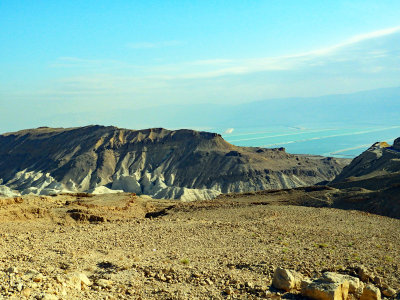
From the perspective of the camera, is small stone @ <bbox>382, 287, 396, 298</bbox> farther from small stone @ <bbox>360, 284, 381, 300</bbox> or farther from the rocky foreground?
small stone @ <bbox>360, 284, 381, 300</bbox>

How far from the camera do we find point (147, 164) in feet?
327

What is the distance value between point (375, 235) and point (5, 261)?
1565 cm

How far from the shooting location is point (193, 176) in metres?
92.7

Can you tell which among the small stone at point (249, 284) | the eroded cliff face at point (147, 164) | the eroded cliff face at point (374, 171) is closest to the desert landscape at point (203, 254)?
the small stone at point (249, 284)

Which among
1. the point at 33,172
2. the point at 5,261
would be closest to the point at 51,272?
the point at 5,261

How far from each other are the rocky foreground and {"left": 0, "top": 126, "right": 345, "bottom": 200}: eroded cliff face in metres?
61.6

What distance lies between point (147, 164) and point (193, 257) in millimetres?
85884

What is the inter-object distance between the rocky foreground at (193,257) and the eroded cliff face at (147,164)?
6164 centimetres

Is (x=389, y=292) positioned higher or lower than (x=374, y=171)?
lower

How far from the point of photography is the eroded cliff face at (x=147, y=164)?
291 ft

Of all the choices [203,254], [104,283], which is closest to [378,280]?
[203,254]

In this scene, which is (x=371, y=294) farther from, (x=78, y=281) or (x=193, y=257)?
(x=78, y=281)

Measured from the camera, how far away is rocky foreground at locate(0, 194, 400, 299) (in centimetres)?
1098

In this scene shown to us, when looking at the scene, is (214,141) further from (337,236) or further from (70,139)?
(337,236)
